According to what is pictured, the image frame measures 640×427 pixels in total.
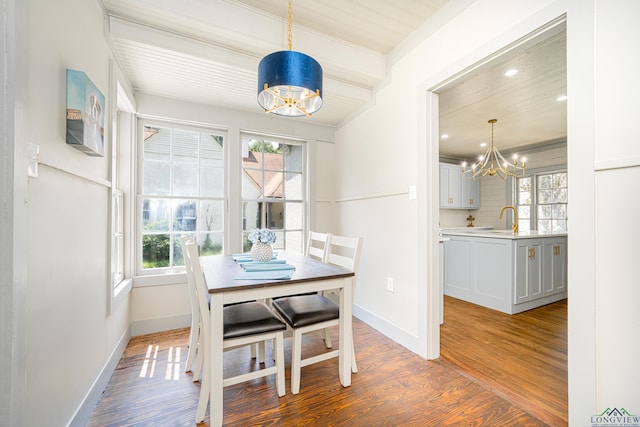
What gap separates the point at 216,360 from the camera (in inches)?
54.4

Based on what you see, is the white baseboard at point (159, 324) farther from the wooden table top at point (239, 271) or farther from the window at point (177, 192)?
the wooden table top at point (239, 271)

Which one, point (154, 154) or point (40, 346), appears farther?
point (154, 154)

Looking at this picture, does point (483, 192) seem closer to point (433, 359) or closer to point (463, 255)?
point (463, 255)

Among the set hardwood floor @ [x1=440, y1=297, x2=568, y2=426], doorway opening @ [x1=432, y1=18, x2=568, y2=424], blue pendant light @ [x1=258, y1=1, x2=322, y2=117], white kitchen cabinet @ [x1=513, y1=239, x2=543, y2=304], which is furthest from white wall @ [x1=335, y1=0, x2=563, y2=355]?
white kitchen cabinet @ [x1=513, y1=239, x2=543, y2=304]

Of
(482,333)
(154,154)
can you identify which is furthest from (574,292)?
(154,154)

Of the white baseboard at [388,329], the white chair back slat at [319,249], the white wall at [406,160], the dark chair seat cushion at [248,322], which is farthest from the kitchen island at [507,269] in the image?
the dark chair seat cushion at [248,322]

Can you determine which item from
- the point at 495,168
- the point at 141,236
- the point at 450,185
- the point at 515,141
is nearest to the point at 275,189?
the point at 141,236

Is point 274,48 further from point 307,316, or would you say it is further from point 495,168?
point 495,168

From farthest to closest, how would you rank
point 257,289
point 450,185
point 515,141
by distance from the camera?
1. point 450,185
2. point 515,141
3. point 257,289

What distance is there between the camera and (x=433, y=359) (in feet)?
6.80

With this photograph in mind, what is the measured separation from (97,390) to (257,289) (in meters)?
1.22

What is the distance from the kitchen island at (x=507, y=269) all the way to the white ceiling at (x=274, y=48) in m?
1.77

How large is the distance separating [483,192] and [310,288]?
576 cm

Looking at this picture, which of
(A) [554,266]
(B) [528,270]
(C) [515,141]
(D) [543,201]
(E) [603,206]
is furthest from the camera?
(D) [543,201]
